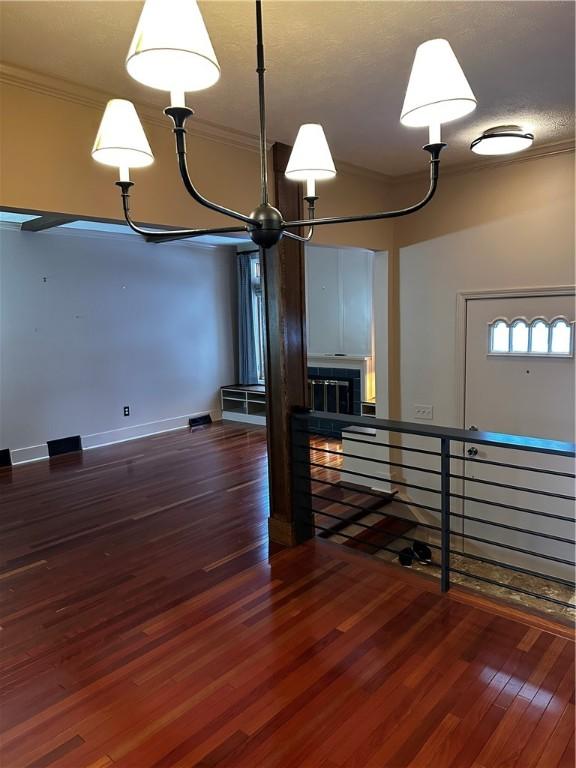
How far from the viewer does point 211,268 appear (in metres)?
7.86

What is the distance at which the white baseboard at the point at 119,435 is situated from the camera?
231 inches

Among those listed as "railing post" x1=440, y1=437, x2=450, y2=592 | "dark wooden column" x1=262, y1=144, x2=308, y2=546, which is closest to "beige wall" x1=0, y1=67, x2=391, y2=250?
"dark wooden column" x1=262, y1=144, x2=308, y2=546

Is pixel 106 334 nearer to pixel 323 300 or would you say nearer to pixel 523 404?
pixel 323 300

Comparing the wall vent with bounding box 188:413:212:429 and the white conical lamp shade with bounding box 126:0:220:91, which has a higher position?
the white conical lamp shade with bounding box 126:0:220:91

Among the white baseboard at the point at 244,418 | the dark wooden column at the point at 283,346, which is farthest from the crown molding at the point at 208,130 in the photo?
the white baseboard at the point at 244,418

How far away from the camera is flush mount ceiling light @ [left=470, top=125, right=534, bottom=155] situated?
11.2ft

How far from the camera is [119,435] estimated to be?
6773 millimetres

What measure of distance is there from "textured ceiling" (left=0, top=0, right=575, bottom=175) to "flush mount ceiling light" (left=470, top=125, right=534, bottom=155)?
0.10m

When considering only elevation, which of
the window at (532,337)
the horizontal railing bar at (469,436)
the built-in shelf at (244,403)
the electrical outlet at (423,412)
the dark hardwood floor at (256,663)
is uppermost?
the window at (532,337)

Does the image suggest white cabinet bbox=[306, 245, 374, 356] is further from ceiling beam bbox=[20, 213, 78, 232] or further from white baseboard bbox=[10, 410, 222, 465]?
ceiling beam bbox=[20, 213, 78, 232]

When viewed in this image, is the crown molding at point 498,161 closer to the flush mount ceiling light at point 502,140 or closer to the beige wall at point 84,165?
the flush mount ceiling light at point 502,140

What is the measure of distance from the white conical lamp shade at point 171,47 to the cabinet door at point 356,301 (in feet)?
17.2

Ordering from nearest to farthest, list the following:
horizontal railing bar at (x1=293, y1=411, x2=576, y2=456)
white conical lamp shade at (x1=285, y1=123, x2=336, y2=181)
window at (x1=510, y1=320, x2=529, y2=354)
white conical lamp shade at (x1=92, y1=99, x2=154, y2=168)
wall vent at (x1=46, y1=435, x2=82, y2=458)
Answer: white conical lamp shade at (x1=92, y1=99, x2=154, y2=168) < white conical lamp shade at (x1=285, y1=123, x2=336, y2=181) < horizontal railing bar at (x1=293, y1=411, x2=576, y2=456) < window at (x1=510, y1=320, x2=529, y2=354) < wall vent at (x1=46, y1=435, x2=82, y2=458)

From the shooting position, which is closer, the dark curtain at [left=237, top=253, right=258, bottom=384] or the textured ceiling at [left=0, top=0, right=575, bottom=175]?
the textured ceiling at [left=0, top=0, right=575, bottom=175]
